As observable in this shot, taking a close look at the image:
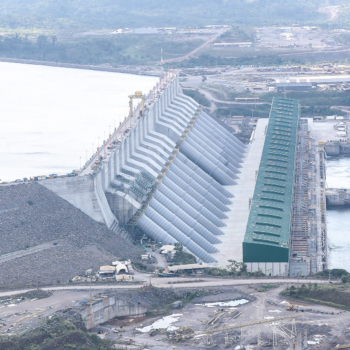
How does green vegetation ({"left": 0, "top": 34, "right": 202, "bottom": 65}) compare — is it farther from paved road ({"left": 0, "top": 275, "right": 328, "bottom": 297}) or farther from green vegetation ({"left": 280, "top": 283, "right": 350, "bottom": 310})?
green vegetation ({"left": 280, "top": 283, "right": 350, "bottom": 310})

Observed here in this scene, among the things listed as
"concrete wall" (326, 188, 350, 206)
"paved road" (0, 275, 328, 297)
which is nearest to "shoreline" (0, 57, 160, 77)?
"concrete wall" (326, 188, 350, 206)

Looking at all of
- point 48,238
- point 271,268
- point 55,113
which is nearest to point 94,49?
point 55,113

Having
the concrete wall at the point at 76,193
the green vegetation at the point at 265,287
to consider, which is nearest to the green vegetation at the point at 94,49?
the concrete wall at the point at 76,193

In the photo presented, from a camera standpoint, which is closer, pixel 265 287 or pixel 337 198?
pixel 265 287

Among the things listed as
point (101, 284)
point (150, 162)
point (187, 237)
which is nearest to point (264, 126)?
point (150, 162)

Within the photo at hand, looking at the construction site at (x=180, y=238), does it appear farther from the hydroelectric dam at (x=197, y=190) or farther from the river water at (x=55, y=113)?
the river water at (x=55, y=113)

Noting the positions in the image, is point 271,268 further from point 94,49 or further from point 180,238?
point 94,49
